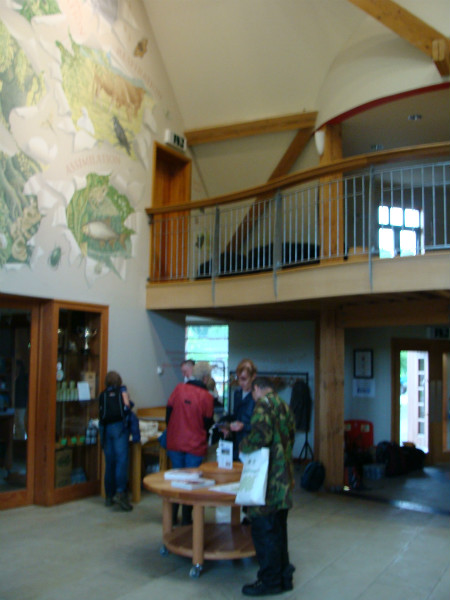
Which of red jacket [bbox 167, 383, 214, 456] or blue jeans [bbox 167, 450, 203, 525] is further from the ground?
red jacket [bbox 167, 383, 214, 456]

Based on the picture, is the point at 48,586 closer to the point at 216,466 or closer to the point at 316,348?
the point at 216,466

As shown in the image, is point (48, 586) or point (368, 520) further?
point (368, 520)

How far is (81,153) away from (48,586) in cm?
517

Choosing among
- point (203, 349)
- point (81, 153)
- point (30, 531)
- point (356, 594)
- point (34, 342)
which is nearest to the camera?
point (356, 594)

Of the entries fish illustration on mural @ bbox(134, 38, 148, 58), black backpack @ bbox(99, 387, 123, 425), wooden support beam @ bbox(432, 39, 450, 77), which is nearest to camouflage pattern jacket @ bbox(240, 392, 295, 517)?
black backpack @ bbox(99, 387, 123, 425)

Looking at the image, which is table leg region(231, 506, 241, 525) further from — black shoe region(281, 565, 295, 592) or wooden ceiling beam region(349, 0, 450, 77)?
wooden ceiling beam region(349, 0, 450, 77)

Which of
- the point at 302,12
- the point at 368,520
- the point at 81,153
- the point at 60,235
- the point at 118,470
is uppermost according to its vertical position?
the point at 302,12

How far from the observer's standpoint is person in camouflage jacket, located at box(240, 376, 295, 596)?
4.25 m

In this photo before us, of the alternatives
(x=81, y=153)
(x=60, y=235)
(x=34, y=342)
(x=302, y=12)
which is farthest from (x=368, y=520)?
(x=302, y=12)

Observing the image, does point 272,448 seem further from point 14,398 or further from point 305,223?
point 305,223

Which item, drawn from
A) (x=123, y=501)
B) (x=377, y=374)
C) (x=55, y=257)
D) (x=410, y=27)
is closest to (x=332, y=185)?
(x=410, y=27)

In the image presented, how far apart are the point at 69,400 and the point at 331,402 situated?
345 cm

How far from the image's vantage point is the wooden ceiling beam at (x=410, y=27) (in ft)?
22.0

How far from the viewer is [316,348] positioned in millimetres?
10250
